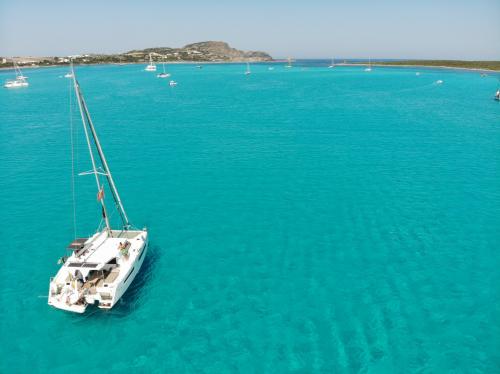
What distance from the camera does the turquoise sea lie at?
26875 millimetres

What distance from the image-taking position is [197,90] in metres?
179

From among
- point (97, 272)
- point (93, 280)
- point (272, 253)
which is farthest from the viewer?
point (272, 253)

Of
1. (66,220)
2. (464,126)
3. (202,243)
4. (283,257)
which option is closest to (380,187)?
(283,257)

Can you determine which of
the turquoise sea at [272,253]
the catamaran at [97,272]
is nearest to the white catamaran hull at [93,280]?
the catamaran at [97,272]

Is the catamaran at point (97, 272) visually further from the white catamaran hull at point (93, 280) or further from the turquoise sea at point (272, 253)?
the turquoise sea at point (272, 253)

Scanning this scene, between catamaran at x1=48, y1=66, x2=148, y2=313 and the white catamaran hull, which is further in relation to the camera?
catamaran at x1=48, y1=66, x2=148, y2=313

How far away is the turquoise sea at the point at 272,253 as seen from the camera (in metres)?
26.9

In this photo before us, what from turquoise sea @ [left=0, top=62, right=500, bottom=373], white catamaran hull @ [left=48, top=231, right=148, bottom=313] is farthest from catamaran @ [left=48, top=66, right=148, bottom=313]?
turquoise sea @ [left=0, top=62, right=500, bottom=373]

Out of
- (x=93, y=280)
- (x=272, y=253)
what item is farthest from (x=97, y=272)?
(x=272, y=253)

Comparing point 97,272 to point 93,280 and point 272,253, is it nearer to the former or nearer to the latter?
point 93,280

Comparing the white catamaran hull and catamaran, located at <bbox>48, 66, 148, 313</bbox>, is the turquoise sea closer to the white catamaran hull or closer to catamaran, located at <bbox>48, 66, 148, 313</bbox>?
the white catamaran hull

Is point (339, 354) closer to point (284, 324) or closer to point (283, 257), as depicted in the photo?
point (284, 324)

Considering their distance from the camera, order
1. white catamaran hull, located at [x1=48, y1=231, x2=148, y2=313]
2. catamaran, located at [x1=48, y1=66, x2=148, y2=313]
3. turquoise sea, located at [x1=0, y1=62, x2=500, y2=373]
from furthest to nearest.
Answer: catamaran, located at [x1=48, y1=66, x2=148, y2=313] < white catamaran hull, located at [x1=48, y1=231, x2=148, y2=313] < turquoise sea, located at [x1=0, y1=62, x2=500, y2=373]

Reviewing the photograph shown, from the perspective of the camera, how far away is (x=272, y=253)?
1516 inches
